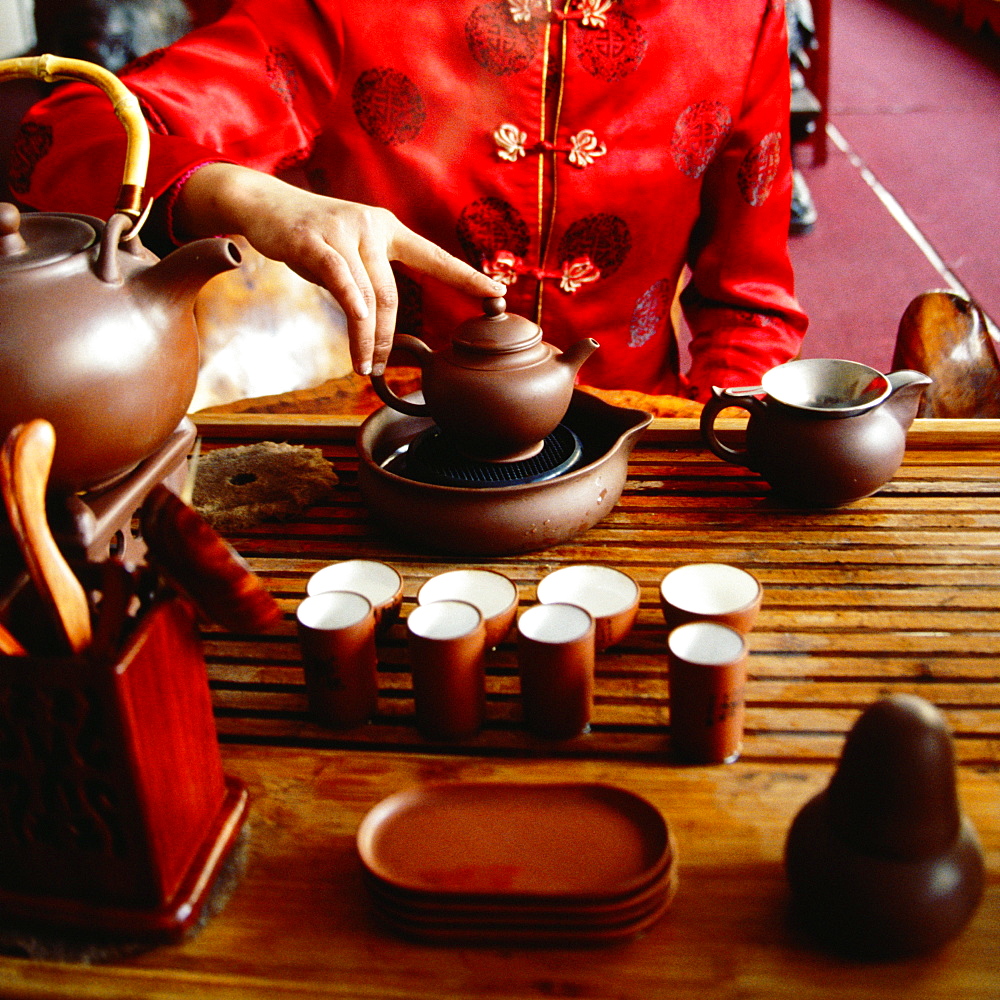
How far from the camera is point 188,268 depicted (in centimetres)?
91

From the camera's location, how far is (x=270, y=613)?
2.26 feet

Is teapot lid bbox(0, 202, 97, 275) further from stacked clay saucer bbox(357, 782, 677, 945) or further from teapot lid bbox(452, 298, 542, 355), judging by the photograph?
stacked clay saucer bbox(357, 782, 677, 945)

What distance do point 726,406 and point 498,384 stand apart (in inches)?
14.4

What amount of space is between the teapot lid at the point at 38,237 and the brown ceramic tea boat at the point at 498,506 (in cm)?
44

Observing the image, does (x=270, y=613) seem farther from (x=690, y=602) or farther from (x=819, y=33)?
(x=819, y=33)

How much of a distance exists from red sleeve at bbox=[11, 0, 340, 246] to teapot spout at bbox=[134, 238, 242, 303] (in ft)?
1.58

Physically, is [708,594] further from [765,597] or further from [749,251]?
[749,251]

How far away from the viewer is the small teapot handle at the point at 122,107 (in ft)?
3.14

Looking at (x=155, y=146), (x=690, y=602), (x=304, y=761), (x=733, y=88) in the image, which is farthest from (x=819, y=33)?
(x=304, y=761)

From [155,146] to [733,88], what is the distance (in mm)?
1063

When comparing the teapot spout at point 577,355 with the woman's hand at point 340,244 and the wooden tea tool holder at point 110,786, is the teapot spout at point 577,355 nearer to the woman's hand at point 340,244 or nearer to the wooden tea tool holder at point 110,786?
the woman's hand at point 340,244

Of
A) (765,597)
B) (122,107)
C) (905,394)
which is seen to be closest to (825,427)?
(905,394)

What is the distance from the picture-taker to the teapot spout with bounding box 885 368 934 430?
4.12ft

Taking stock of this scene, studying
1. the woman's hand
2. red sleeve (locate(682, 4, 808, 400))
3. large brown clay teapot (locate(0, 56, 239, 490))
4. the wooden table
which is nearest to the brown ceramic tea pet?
the wooden table
